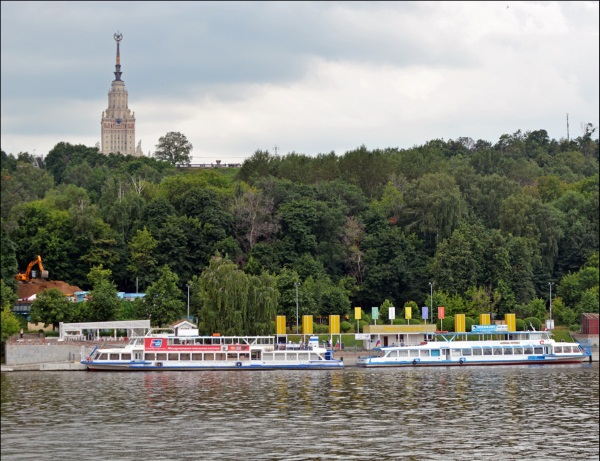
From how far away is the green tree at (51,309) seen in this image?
9888 cm

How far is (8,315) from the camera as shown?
95.4m

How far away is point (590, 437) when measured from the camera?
2007 inches

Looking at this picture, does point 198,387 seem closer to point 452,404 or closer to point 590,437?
point 452,404

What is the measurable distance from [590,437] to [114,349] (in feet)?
156

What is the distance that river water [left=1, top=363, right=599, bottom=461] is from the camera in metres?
46.9

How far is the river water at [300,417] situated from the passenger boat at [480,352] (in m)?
10.2

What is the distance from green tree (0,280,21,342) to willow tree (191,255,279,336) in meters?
15.1

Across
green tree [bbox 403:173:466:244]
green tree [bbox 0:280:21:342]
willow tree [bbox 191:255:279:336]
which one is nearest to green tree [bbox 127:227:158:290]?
green tree [bbox 0:280:21:342]

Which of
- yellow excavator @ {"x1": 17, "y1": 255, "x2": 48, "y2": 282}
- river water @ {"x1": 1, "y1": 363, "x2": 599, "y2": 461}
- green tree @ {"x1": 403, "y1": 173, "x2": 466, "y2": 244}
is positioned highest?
green tree @ {"x1": 403, "y1": 173, "x2": 466, "y2": 244}


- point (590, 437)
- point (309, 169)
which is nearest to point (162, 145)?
point (309, 169)

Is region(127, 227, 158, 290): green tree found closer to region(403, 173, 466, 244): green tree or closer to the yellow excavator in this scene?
the yellow excavator

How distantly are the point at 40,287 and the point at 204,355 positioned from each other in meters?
25.9

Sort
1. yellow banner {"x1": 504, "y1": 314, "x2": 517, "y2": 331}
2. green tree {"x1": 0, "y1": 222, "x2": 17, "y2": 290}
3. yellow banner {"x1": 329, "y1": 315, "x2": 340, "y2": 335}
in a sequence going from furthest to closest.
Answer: green tree {"x1": 0, "y1": 222, "x2": 17, "y2": 290}
yellow banner {"x1": 504, "y1": 314, "x2": 517, "y2": 331}
yellow banner {"x1": 329, "y1": 315, "x2": 340, "y2": 335}

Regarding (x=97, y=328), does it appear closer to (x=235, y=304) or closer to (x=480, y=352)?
(x=235, y=304)
